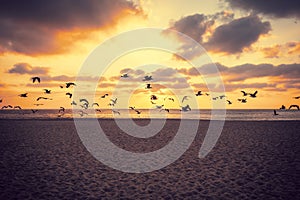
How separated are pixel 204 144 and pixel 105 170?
1476 centimetres

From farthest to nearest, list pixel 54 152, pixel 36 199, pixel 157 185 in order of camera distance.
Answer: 1. pixel 54 152
2. pixel 157 185
3. pixel 36 199

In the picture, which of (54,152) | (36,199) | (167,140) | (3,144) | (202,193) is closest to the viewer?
(36,199)

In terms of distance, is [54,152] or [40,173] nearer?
[40,173]

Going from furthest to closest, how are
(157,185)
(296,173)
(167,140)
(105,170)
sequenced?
(167,140)
(105,170)
(296,173)
(157,185)

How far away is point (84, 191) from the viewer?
1577 cm

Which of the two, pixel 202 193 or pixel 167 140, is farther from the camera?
pixel 167 140

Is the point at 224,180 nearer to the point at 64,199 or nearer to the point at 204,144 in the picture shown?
the point at 64,199

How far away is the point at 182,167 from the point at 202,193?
247 inches

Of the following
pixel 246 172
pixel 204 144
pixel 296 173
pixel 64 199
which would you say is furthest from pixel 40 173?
pixel 204 144

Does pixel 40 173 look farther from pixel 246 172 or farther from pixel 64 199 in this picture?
pixel 246 172

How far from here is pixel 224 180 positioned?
18000 millimetres

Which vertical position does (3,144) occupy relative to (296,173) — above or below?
above

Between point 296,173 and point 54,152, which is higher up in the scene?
point 54,152

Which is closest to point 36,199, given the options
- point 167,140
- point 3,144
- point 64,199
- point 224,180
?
point 64,199
